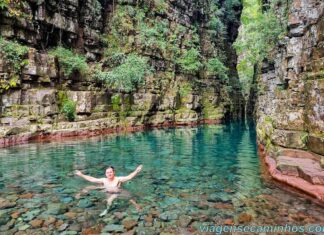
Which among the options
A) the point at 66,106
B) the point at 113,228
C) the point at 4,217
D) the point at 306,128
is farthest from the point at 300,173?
the point at 66,106

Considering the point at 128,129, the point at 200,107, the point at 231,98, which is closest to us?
the point at 128,129

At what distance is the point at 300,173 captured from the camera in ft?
27.7

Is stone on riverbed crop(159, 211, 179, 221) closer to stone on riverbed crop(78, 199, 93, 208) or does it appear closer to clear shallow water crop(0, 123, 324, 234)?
clear shallow water crop(0, 123, 324, 234)

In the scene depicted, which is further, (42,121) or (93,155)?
(42,121)

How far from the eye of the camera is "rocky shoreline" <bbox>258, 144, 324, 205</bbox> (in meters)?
7.46

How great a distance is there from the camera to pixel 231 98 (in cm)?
4478

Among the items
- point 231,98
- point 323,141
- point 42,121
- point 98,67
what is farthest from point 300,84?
point 231,98

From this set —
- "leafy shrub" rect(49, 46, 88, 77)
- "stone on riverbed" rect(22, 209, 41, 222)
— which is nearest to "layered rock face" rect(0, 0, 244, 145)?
"leafy shrub" rect(49, 46, 88, 77)

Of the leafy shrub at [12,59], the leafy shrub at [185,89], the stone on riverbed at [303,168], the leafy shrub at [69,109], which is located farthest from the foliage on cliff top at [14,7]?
the leafy shrub at [185,89]

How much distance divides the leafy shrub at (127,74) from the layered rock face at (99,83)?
0.73 metres

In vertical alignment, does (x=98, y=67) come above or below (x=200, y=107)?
above

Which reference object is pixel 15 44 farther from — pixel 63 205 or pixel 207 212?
pixel 207 212

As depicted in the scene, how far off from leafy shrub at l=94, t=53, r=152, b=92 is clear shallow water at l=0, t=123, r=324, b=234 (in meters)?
12.1

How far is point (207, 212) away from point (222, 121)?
32.9 m
